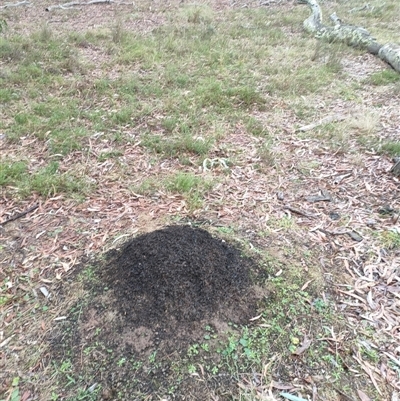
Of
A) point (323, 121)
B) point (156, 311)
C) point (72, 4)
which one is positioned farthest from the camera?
point (72, 4)

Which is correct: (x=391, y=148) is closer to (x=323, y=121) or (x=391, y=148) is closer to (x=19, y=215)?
(x=323, y=121)

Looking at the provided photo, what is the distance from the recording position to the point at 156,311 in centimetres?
210

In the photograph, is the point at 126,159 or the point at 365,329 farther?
the point at 126,159

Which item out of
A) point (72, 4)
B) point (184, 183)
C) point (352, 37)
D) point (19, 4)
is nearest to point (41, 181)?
point (184, 183)

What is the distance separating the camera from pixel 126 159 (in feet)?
13.0

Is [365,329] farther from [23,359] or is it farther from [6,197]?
[6,197]

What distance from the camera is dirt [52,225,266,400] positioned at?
6.26 feet

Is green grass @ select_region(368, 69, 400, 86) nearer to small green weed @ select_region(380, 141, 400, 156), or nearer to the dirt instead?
small green weed @ select_region(380, 141, 400, 156)

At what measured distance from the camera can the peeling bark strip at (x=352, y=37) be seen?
6.54 metres

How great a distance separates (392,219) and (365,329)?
1200 mm

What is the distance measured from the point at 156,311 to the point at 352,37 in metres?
7.31

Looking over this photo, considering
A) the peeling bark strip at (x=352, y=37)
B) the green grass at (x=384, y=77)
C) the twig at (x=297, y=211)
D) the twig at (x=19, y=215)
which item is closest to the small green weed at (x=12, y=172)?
the twig at (x=19, y=215)

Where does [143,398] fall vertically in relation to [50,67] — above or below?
above

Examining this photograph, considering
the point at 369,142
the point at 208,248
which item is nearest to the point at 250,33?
the point at 369,142
